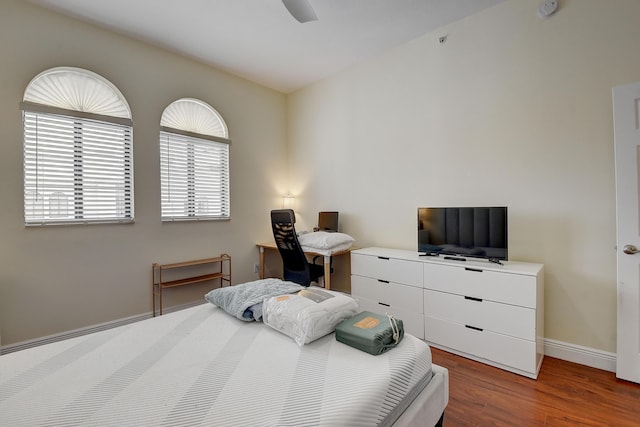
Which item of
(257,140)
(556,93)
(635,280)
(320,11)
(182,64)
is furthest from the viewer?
(257,140)

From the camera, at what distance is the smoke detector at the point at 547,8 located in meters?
2.21

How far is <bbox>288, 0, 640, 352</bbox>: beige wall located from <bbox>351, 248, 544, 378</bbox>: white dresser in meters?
0.32

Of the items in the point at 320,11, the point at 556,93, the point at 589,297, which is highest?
the point at 320,11

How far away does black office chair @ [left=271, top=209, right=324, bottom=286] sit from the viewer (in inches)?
113

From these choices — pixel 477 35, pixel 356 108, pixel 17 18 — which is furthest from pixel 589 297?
pixel 17 18

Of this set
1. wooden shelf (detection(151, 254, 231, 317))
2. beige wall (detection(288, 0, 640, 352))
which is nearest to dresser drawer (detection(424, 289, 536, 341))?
beige wall (detection(288, 0, 640, 352))

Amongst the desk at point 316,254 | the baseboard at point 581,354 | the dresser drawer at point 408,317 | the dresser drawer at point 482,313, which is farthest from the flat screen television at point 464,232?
the desk at point 316,254

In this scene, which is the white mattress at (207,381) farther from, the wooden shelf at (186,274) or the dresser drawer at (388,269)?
the wooden shelf at (186,274)

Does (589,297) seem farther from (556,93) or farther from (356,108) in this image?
(356,108)

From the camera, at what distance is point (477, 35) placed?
2617 mm

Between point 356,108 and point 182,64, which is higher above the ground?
point 182,64

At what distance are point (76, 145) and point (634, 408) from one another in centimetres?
461

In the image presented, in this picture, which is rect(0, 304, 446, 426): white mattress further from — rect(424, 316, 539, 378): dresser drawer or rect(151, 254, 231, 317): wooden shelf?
rect(151, 254, 231, 317): wooden shelf

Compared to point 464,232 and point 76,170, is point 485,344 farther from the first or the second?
point 76,170
